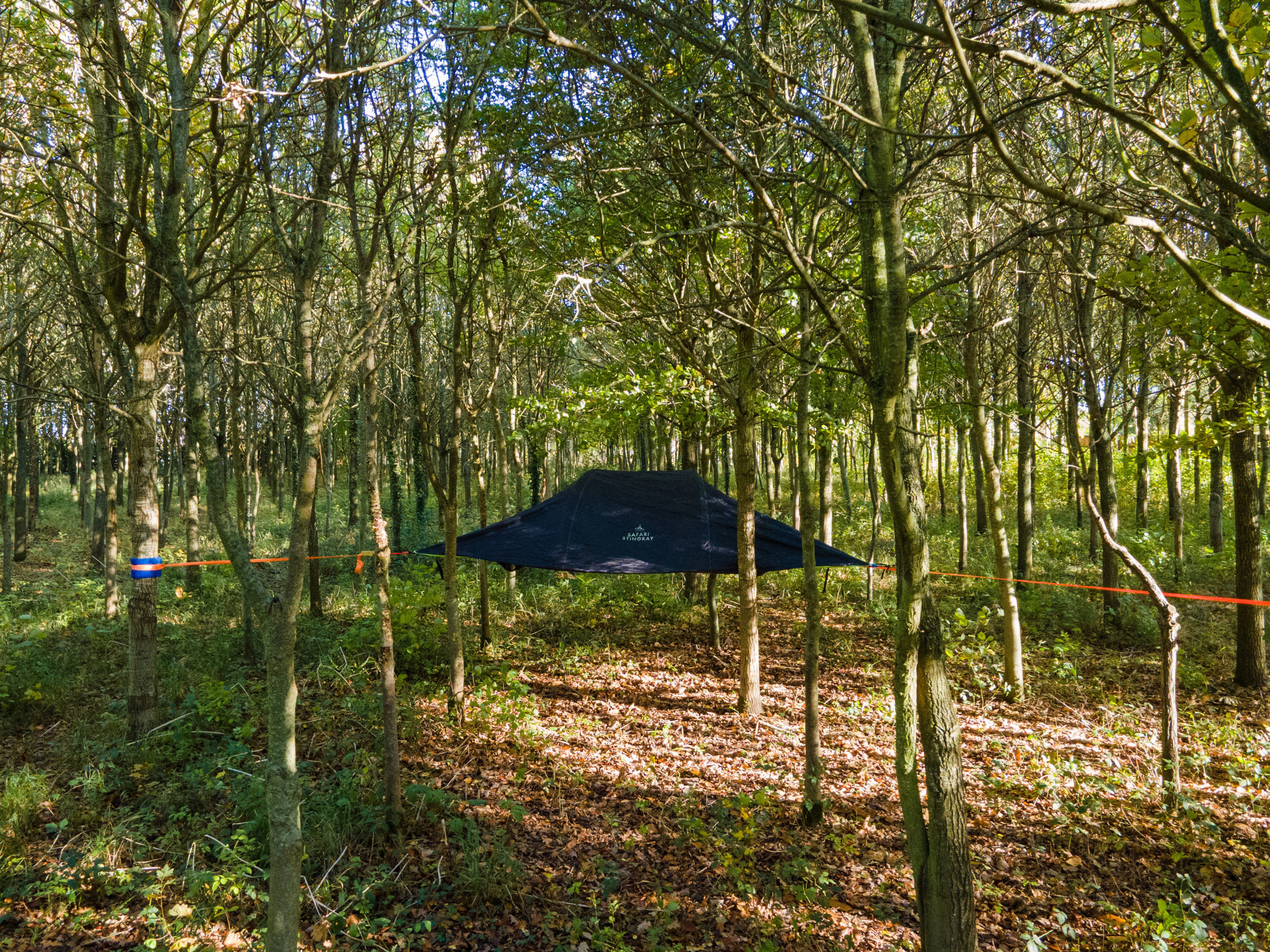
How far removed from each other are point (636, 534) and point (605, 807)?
9.69 feet

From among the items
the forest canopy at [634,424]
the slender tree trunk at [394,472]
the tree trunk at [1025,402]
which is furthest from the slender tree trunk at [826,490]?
the slender tree trunk at [394,472]

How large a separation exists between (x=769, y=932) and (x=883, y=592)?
291 inches

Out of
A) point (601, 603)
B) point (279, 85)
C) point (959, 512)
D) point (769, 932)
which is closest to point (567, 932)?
point (769, 932)

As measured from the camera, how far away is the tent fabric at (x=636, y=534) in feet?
20.3

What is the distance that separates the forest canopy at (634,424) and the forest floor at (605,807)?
0.03 m

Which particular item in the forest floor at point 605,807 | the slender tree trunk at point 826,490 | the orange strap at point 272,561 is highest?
the slender tree trunk at point 826,490

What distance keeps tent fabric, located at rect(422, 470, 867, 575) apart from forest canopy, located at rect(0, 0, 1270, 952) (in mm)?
458

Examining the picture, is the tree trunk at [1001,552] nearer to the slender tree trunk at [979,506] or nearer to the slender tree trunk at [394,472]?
the slender tree trunk at [394,472]

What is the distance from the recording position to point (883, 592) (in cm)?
973

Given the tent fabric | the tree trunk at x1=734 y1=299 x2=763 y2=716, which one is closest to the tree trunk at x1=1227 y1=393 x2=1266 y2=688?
the tent fabric

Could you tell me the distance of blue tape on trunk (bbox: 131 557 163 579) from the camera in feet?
13.7

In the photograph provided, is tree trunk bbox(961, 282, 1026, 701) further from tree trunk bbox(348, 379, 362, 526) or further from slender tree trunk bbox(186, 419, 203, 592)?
tree trunk bbox(348, 379, 362, 526)

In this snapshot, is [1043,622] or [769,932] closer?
[769,932]

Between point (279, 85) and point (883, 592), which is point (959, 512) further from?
point (279, 85)
